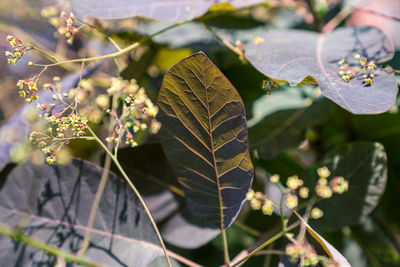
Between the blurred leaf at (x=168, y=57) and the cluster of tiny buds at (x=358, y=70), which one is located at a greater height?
the cluster of tiny buds at (x=358, y=70)

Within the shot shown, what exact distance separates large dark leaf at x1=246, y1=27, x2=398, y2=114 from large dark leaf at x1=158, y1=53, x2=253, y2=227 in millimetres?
117

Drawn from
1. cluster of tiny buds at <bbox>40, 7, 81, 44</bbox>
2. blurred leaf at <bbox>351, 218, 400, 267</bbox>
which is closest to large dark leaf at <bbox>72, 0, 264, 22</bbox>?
cluster of tiny buds at <bbox>40, 7, 81, 44</bbox>

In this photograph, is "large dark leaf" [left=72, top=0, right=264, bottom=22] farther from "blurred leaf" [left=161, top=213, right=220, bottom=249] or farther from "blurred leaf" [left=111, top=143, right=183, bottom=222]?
"blurred leaf" [left=161, top=213, right=220, bottom=249]

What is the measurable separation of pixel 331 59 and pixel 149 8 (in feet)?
1.25

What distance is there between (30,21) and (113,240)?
0.76m

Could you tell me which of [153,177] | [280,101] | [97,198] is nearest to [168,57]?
[280,101]

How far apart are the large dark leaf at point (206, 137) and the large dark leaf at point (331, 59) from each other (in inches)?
A: 4.6

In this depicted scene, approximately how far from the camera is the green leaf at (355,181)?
26.9 inches

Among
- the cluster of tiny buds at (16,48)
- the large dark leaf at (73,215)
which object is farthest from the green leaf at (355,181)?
the cluster of tiny buds at (16,48)

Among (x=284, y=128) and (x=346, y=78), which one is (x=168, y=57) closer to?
(x=284, y=128)

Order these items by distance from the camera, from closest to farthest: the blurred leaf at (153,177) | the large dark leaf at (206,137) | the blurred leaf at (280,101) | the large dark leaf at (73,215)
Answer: the large dark leaf at (206,137) < the large dark leaf at (73,215) < the blurred leaf at (153,177) < the blurred leaf at (280,101)

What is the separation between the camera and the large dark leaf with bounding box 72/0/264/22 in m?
0.68

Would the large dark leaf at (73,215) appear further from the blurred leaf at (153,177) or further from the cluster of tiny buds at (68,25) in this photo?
the cluster of tiny buds at (68,25)

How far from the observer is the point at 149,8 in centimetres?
74
